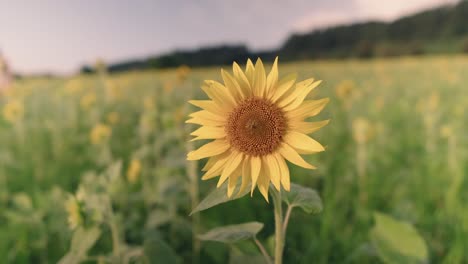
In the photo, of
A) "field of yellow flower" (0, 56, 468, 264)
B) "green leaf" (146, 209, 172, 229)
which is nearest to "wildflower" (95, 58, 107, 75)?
"field of yellow flower" (0, 56, 468, 264)

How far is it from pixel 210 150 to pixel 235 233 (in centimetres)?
19

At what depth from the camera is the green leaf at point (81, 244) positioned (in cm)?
108

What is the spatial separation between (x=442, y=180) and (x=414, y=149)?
0.87 meters

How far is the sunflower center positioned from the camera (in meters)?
0.87

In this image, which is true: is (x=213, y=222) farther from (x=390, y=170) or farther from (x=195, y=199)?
(x=390, y=170)

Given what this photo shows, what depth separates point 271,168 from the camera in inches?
33.2

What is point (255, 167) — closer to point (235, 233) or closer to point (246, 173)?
point (246, 173)

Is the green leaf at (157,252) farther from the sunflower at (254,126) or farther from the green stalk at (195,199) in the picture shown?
the sunflower at (254,126)

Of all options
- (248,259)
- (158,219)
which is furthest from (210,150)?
(158,219)

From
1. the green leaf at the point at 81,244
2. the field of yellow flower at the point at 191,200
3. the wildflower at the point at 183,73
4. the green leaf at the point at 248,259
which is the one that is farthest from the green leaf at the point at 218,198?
the wildflower at the point at 183,73

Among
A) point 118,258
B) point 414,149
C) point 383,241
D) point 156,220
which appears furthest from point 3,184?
point 414,149

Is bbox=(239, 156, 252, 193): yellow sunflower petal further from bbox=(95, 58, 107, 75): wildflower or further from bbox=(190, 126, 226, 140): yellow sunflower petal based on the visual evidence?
bbox=(95, 58, 107, 75): wildflower

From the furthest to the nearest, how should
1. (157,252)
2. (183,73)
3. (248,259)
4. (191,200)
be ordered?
(183,73)
(191,200)
(157,252)
(248,259)

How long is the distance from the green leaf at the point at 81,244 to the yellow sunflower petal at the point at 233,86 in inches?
22.6
